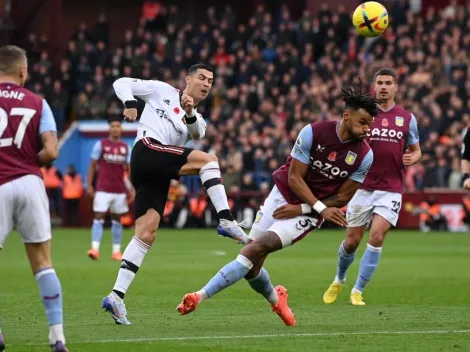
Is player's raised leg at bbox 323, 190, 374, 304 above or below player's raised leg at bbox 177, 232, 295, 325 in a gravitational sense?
below

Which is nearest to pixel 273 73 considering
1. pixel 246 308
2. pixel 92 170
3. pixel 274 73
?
pixel 274 73

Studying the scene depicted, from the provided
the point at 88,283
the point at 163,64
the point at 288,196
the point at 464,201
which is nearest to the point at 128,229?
the point at 163,64

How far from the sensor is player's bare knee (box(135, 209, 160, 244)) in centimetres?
1131

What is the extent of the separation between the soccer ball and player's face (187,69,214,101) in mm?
4182

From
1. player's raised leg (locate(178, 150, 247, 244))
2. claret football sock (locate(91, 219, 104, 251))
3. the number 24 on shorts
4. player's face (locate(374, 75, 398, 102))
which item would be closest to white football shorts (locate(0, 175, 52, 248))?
the number 24 on shorts

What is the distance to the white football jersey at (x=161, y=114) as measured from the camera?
11555mm

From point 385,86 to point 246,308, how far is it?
3.33 meters

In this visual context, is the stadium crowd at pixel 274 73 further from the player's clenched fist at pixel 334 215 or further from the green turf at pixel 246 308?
the player's clenched fist at pixel 334 215

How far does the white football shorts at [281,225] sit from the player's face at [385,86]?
3102mm

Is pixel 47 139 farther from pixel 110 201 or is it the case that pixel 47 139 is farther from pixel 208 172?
pixel 110 201

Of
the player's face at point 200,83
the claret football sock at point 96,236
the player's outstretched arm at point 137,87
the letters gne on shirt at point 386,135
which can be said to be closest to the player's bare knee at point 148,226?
the player's outstretched arm at point 137,87

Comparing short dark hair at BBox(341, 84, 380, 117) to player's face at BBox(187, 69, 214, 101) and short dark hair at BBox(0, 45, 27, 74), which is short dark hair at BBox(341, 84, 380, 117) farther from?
short dark hair at BBox(0, 45, 27, 74)

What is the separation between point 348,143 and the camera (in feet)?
36.1

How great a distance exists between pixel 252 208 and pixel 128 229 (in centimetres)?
365
